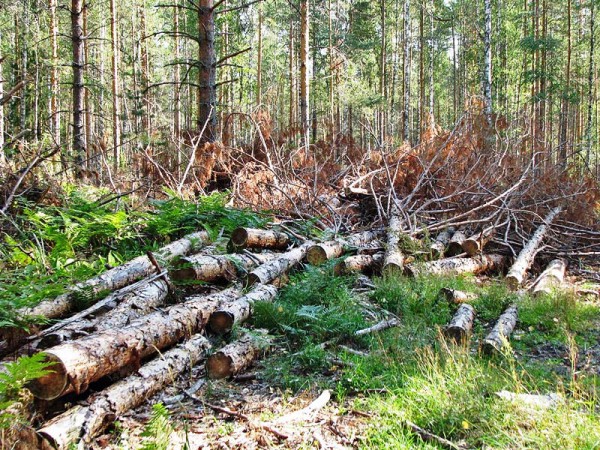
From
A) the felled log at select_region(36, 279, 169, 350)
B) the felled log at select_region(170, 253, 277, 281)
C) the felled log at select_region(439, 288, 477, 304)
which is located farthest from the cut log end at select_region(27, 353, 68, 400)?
the felled log at select_region(439, 288, 477, 304)

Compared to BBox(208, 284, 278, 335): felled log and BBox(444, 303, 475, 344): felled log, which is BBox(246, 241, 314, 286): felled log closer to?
BBox(208, 284, 278, 335): felled log

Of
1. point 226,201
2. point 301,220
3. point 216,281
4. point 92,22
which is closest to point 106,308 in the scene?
point 216,281

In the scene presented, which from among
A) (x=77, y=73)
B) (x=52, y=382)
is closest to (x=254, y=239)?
(x=52, y=382)

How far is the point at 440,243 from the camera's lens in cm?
761

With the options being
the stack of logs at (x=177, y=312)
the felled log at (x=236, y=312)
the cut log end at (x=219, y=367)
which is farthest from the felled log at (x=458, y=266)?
the cut log end at (x=219, y=367)

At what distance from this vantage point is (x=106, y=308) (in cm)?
414

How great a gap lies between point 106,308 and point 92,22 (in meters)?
23.9

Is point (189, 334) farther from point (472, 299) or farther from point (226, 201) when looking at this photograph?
point (226, 201)

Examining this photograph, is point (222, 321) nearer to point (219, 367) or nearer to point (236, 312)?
point (236, 312)

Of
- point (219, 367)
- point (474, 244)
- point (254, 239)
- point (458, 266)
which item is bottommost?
point (219, 367)

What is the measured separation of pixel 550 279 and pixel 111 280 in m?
5.62

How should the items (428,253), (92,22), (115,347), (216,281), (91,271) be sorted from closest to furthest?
1. (115,347)
2. (91,271)
3. (216,281)
4. (428,253)
5. (92,22)

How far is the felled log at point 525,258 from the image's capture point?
6707mm

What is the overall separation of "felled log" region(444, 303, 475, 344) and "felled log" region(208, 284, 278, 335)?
1.77 m
